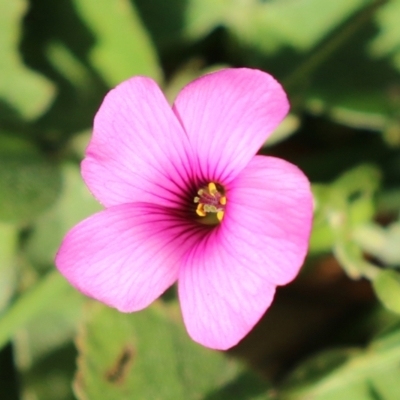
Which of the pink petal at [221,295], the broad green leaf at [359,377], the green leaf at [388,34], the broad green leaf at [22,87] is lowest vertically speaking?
the broad green leaf at [359,377]

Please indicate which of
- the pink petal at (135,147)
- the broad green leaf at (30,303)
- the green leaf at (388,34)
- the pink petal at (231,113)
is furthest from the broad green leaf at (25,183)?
the green leaf at (388,34)

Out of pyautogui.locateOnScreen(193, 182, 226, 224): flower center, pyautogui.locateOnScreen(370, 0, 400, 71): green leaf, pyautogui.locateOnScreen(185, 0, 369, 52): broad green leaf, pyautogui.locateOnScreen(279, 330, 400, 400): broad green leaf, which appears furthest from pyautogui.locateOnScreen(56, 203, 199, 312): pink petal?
pyautogui.locateOnScreen(370, 0, 400, 71): green leaf

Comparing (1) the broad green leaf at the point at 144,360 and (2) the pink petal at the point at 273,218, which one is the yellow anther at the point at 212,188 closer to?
(2) the pink petal at the point at 273,218

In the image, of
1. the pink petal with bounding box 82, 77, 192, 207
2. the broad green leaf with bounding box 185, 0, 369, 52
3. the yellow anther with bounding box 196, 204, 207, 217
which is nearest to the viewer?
the pink petal with bounding box 82, 77, 192, 207

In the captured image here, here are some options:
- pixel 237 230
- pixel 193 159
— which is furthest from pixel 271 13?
pixel 237 230

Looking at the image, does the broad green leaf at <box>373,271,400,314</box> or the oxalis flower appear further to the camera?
the broad green leaf at <box>373,271,400,314</box>

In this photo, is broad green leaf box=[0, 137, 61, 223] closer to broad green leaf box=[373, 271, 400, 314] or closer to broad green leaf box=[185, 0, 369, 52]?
broad green leaf box=[185, 0, 369, 52]

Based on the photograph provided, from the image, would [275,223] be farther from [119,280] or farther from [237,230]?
[119,280]

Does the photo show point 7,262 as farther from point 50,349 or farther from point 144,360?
point 144,360
